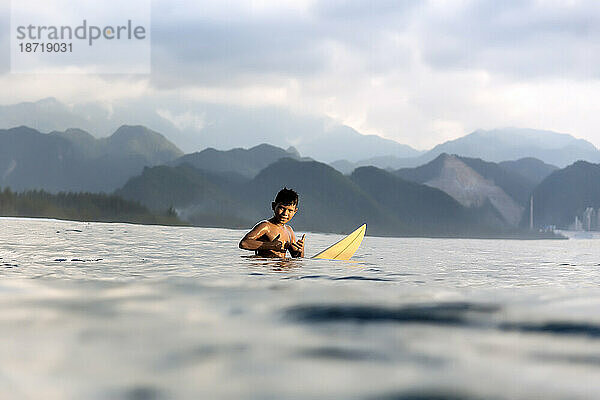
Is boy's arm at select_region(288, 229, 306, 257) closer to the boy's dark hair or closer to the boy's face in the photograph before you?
the boy's face

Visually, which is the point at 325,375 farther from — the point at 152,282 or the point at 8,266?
the point at 8,266

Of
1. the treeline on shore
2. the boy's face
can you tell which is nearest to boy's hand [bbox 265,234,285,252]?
the boy's face

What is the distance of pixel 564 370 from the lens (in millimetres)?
3537

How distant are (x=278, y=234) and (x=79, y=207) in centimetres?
13191

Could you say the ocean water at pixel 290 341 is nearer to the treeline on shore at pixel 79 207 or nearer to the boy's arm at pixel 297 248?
the boy's arm at pixel 297 248

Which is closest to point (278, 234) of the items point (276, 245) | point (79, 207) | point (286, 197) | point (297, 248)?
point (276, 245)

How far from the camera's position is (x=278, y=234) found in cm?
1180

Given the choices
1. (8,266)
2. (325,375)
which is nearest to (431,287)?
(325,375)

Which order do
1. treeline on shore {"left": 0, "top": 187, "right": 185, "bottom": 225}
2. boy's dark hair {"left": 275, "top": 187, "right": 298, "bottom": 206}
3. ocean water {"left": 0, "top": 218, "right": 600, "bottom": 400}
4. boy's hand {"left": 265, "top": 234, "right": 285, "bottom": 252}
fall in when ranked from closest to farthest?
ocean water {"left": 0, "top": 218, "right": 600, "bottom": 400} < boy's dark hair {"left": 275, "top": 187, "right": 298, "bottom": 206} < boy's hand {"left": 265, "top": 234, "right": 285, "bottom": 252} < treeline on shore {"left": 0, "top": 187, "right": 185, "bottom": 225}

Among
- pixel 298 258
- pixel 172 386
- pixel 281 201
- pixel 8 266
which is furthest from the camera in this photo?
pixel 298 258

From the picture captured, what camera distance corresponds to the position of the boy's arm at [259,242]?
37.8 feet

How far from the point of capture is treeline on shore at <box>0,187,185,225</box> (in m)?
127

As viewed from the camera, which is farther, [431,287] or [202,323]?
[431,287]

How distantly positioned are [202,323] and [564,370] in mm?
2592
